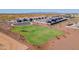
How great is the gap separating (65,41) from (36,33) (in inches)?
12.0

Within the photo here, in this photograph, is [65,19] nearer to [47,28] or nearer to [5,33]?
[47,28]

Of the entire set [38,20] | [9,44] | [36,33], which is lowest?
[9,44]

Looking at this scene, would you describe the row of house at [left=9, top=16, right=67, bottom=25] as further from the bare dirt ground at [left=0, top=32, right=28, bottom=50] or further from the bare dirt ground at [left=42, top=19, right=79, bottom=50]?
the bare dirt ground at [left=0, top=32, right=28, bottom=50]

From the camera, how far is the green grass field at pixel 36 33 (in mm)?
3102

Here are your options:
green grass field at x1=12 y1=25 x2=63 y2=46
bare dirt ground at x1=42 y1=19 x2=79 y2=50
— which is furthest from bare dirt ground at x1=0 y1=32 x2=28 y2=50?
bare dirt ground at x1=42 y1=19 x2=79 y2=50

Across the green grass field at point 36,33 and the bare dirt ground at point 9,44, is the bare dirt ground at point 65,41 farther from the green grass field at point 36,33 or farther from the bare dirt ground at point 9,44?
the bare dirt ground at point 9,44

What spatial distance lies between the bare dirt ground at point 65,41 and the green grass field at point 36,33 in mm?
46

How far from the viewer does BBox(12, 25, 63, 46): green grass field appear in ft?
10.2

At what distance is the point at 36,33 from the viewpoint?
3105 millimetres

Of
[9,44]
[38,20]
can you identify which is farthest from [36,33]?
[9,44]

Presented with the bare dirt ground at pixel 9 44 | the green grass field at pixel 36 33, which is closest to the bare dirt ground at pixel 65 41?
the green grass field at pixel 36 33

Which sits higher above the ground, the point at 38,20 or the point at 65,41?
the point at 38,20

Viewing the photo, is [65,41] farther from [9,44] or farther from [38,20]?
[9,44]
